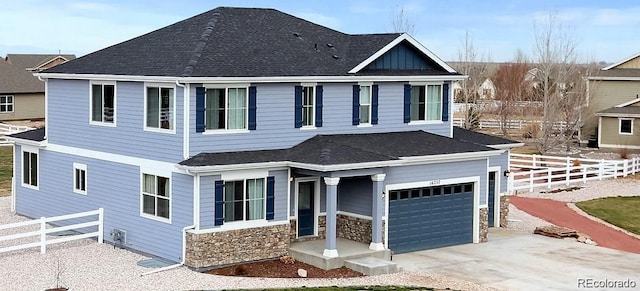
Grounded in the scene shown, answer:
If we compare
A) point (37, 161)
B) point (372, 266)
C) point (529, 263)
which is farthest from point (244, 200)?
point (37, 161)

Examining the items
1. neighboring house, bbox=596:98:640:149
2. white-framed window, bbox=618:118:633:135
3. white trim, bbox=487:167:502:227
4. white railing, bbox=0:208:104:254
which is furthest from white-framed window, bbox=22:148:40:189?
white-framed window, bbox=618:118:633:135

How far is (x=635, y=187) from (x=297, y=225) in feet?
73.4

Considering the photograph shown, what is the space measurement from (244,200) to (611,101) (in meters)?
44.0

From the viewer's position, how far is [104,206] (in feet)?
85.9

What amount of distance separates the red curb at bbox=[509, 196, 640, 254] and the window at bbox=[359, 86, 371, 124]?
8.27m

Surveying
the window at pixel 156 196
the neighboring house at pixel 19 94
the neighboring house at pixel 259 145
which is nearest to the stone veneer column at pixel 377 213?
the neighboring house at pixel 259 145

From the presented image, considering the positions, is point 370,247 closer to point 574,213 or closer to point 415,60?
point 415,60

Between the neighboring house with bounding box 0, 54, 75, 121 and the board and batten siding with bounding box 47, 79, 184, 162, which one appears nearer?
the board and batten siding with bounding box 47, 79, 184, 162

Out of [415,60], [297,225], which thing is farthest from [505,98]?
[297,225]

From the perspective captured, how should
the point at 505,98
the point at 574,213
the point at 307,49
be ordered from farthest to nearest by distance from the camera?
1. the point at 505,98
2. the point at 574,213
3. the point at 307,49

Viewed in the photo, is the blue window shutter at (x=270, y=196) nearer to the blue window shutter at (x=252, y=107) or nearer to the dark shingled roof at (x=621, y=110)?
the blue window shutter at (x=252, y=107)

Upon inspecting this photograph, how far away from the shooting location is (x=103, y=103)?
2622cm

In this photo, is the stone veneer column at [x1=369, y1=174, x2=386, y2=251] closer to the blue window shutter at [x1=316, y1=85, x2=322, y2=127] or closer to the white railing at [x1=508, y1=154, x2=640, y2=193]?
the blue window shutter at [x1=316, y1=85, x2=322, y2=127]

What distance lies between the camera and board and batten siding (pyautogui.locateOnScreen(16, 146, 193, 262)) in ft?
76.1
